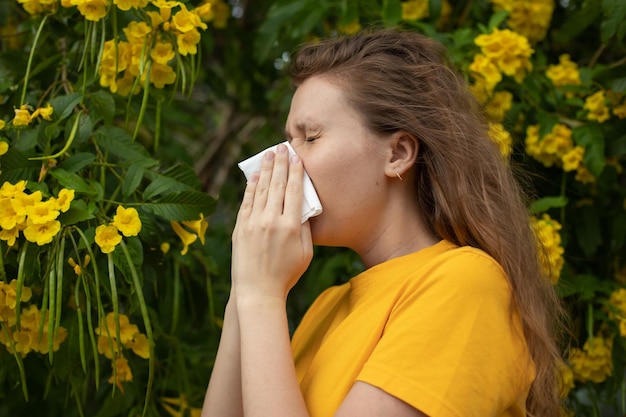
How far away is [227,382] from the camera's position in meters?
1.32

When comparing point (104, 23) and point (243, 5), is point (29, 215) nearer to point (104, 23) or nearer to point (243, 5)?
point (104, 23)

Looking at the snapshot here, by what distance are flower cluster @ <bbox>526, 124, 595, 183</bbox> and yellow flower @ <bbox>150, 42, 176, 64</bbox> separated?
0.90m

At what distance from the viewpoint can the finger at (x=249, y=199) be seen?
4.17 ft

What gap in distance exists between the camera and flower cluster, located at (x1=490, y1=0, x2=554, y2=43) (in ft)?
6.80

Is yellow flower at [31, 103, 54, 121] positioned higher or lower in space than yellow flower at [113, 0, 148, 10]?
lower

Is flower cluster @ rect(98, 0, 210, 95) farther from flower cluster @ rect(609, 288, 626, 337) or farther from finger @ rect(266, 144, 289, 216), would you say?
flower cluster @ rect(609, 288, 626, 337)

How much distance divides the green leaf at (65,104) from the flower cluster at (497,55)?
3.05 feet

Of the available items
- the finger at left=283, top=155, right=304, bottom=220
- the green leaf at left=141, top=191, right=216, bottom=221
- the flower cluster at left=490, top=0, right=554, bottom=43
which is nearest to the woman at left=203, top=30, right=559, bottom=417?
the finger at left=283, top=155, right=304, bottom=220

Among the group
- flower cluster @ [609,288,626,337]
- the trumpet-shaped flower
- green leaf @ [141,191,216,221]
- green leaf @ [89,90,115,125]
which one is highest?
green leaf @ [89,90,115,125]

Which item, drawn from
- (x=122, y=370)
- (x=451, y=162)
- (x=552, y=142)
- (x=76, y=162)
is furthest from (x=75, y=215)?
(x=552, y=142)

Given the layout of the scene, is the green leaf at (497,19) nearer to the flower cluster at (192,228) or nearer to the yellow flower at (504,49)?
the yellow flower at (504,49)

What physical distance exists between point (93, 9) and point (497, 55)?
3.06 ft

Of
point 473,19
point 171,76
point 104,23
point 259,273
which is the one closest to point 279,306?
point 259,273

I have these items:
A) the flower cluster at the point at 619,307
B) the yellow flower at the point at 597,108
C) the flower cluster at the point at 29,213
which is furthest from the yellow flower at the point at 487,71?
the flower cluster at the point at 29,213
